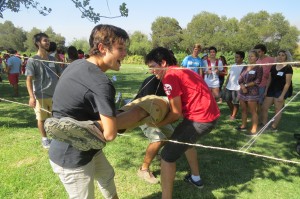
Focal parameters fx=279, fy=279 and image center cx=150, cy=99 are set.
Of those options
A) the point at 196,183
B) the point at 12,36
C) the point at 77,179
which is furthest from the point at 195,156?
the point at 12,36

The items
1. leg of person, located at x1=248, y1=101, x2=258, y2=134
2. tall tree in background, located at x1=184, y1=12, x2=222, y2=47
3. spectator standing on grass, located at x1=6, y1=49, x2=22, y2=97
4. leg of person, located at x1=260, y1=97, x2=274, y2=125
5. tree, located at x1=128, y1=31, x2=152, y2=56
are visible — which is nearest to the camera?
leg of person, located at x1=248, y1=101, x2=258, y2=134

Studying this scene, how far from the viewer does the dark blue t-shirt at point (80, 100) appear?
70.7 inches

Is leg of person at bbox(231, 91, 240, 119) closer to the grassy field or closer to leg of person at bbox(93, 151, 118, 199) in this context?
the grassy field

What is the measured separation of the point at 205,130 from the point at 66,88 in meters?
Result: 1.62

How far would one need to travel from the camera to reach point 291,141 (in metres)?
5.54

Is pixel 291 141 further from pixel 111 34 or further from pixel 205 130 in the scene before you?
pixel 111 34

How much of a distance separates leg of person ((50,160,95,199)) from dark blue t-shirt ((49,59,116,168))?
0.05 meters

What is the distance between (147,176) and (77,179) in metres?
1.80

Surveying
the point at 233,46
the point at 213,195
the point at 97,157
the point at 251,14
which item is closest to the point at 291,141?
the point at 213,195

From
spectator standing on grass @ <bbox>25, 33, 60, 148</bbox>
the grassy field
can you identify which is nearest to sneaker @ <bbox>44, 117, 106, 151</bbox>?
the grassy field

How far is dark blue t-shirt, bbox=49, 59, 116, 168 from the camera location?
5.89 ft

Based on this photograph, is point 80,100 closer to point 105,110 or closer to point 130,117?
point 105,110

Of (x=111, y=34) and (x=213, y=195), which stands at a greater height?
(x=111, y=34)

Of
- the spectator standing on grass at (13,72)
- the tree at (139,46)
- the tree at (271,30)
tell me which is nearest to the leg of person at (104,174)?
the spectator standing on grass at (13,72)
